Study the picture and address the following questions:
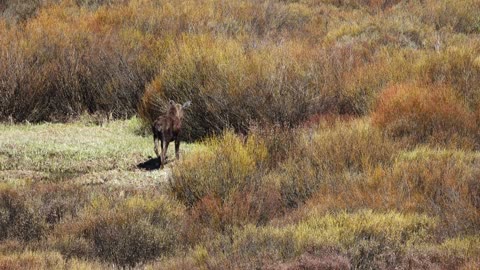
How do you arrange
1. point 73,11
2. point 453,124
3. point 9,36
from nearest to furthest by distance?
point 453,124
point 9,36
point 73,11

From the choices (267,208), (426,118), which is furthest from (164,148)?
(426,118)

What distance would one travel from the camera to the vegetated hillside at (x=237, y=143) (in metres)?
8.01

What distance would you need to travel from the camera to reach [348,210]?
8891 millimetres

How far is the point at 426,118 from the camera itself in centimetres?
1218

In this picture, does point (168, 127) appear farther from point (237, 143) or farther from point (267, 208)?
point (267, 208)

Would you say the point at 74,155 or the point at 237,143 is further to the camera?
the point at 74,155

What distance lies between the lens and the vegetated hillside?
8.01 metres

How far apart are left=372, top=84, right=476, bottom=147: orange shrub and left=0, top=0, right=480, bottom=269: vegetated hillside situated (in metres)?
0.03

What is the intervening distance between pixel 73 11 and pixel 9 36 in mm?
4672

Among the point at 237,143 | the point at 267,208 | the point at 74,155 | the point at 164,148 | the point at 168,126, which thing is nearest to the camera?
the point at 267,208

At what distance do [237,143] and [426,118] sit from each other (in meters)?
3.22

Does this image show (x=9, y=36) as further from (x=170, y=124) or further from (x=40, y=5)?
(x=170, y=124)

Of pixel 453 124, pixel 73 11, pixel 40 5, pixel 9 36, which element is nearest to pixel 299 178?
pixel 453 124

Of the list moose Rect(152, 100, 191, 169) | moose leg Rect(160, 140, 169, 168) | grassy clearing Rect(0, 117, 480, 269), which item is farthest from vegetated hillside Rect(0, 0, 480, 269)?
moose Rect(152, 100, 191, 169)
